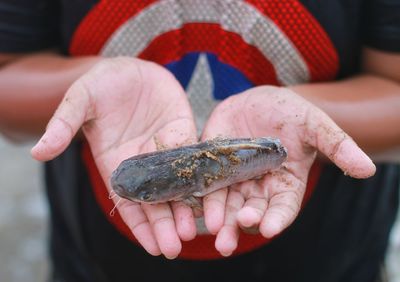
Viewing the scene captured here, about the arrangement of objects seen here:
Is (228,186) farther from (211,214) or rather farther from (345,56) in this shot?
(345,56)

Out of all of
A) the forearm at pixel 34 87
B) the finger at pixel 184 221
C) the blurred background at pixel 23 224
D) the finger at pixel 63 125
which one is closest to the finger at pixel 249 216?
the finger at pixel 184 221

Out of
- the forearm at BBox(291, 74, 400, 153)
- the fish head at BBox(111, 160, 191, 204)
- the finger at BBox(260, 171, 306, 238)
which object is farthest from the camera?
the forearm at BBox(291, 74, 400, 153)

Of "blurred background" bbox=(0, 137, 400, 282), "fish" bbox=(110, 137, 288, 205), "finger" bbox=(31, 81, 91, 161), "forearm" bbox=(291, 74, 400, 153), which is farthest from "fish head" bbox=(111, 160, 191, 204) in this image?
"blurred background" bbox=(0, 137, 400, 282)

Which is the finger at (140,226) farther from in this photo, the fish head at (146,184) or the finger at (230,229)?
the finger at (230,229)

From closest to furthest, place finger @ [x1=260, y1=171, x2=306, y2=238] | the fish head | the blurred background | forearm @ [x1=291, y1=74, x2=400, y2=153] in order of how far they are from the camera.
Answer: finger @ [x1=260, y1=171, x2=306, y2=238] < the fish head < forearm @ [x1=291, y1=74, x2=400, y2=153] < the blurred background

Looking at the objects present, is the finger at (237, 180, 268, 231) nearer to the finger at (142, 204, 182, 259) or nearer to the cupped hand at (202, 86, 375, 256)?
the cupped hand at (202, 86, 375, 256)

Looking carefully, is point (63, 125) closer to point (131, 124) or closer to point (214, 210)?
point (131, 124)

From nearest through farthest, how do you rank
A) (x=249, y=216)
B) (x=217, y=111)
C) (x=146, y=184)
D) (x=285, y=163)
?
1. (x=249, y=216)
2. (x=146, y=184)
3. (x=285, y=163)
4. (x=217, y=111)

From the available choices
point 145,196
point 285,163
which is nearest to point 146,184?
point 145,196
